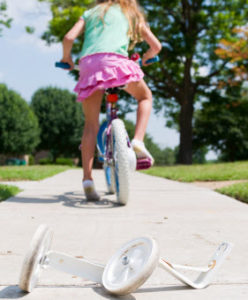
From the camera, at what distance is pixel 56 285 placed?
139 centimetres

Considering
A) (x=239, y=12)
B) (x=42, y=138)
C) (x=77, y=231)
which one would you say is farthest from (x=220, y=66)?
(x=42, y=138)

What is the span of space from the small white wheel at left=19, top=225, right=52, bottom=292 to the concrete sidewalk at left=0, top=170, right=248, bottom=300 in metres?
0.05

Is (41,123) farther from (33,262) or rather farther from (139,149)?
(33,262)

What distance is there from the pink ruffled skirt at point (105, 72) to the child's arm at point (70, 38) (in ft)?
0.66

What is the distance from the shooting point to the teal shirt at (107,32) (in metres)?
3.64

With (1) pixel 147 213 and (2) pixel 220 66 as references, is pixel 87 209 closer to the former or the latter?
(1) pixel 147 213

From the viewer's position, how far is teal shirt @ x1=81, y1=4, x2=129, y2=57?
3.64 m

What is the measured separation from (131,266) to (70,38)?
8.96ft

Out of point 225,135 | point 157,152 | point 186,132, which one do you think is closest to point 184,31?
point 186,132

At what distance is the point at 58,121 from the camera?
128ft

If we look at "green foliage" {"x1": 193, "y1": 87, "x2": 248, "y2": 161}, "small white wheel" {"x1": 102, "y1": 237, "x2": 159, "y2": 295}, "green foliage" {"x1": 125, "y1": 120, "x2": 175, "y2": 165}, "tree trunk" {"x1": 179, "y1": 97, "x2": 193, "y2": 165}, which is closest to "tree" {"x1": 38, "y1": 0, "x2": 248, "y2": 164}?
"tree trunk" {"x1": 179, "y1": 97, "x2": 193, "y2": 165}

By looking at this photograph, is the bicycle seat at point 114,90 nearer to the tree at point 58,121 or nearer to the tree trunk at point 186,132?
the tree trunk at point 186,132

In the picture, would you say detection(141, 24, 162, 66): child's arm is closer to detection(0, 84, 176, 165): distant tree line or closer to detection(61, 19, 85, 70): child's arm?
detection(61, 19, 85, 70): child's arm

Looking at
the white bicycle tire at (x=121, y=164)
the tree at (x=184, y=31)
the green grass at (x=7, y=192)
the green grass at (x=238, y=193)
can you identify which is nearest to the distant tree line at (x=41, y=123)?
the tree at (x=184, y=31)
